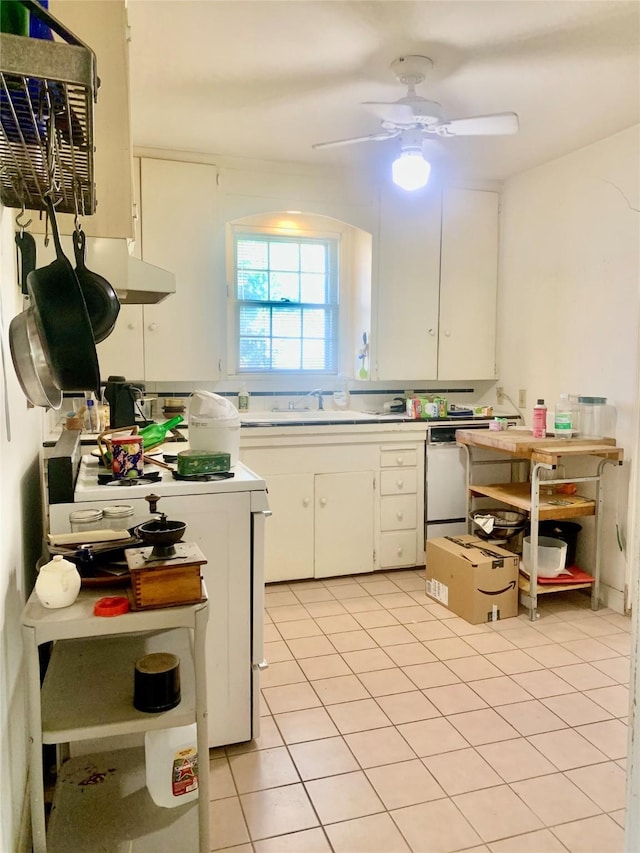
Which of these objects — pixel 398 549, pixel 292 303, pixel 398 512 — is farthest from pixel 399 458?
pixel 292 303

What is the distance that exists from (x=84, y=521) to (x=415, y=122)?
7.14 feet

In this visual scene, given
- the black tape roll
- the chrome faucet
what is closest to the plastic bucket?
the chrome faucet

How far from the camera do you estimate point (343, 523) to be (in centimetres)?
387

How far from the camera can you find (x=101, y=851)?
1.54m

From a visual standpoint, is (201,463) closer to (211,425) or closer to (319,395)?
(211,425)

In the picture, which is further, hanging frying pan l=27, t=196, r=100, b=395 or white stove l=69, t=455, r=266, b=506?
white stove l=69, t=455, r=266, b=506

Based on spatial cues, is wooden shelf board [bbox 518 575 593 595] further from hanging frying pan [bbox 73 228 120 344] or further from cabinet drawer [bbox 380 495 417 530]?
hanging frying pan [bbox 73 228 120 344]

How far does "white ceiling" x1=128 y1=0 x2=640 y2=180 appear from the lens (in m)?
2.24

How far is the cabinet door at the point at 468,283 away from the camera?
14.2ft

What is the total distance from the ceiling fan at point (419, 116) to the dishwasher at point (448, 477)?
1.80m

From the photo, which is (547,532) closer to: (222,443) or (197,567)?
(222,443)

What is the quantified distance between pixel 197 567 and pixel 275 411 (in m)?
2.94

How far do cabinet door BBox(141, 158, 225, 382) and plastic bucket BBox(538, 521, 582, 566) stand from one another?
2.23 meters

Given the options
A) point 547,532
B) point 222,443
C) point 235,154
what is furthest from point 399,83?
point 547,532
